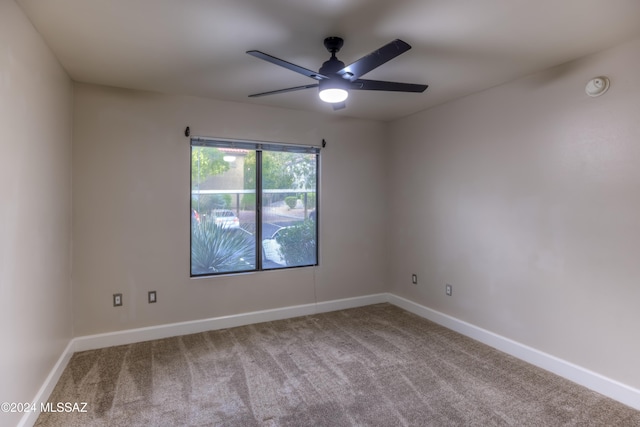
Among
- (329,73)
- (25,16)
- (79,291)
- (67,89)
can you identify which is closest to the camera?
(25,16)

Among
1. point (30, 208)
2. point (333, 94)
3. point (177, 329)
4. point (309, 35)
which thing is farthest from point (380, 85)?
point (177, 329)

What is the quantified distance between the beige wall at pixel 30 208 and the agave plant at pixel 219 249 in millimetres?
1128

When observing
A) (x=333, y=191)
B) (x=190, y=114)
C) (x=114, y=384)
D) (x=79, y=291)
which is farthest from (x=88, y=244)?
(x=333, y=191)

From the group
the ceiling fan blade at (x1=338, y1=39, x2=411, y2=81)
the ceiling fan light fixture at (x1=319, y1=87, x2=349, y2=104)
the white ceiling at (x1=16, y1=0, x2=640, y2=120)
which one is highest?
the white ceiling at (x1=16, y1=0, x2=640, y2=120)

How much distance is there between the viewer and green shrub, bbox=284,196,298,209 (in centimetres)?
400

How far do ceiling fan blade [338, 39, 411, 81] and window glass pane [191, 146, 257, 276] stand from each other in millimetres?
1935

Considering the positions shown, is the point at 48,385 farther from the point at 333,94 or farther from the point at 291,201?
the point at 333,94

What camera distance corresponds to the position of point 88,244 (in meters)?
3.08

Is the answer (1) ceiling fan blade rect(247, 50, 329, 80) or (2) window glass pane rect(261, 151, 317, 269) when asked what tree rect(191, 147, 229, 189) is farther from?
(1) ceiling fan blade rect(247, 50, 329, 80)

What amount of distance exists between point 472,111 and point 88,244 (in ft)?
12.9

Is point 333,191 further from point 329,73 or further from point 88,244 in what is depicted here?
point 88,244

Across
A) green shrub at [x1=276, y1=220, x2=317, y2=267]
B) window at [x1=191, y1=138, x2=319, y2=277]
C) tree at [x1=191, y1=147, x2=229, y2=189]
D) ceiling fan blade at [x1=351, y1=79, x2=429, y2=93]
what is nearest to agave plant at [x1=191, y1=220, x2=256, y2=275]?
window at [x1=191, y1=138, x2=319, y2=277]

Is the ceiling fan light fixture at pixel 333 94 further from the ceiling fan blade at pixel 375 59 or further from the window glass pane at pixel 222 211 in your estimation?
the window glass pane at pixel 222 211

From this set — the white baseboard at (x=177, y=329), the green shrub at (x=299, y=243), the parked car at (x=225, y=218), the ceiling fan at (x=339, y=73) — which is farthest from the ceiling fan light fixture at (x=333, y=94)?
the white baseboard at (x=177, y=329)
